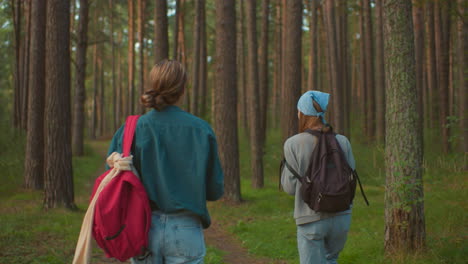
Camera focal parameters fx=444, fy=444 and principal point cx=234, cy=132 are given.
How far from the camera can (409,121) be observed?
5555mm

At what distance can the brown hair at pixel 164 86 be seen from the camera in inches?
101

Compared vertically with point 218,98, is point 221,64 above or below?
above

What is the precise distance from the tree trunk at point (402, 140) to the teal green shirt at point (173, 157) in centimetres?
362

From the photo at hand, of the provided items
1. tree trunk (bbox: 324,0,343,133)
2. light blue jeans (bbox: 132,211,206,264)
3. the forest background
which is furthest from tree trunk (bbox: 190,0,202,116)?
light blue jeans (bbox: 132,211,206,264)

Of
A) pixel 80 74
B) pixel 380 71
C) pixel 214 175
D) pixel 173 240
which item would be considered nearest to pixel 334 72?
pixel 380 71

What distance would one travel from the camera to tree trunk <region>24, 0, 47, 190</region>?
40.2 ft

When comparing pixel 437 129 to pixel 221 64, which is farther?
pixel 437 129

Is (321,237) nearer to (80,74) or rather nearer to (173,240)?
(173,240)

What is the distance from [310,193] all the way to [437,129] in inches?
657

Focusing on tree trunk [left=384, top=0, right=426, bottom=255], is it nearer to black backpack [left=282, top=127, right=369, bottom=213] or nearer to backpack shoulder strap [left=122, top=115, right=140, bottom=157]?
black backpack [left=282, top=127, right=369, bottom=213]

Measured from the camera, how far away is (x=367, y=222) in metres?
8.31

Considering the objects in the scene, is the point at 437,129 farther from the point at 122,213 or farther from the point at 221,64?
the point at 122,213

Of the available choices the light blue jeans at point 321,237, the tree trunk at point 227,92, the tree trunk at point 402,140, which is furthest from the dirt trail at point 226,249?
the light blue jeans at point 321,237

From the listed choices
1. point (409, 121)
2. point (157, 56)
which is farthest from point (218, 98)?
point (409, 121)
